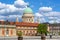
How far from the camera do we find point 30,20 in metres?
128

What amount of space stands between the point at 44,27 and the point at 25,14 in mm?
31550

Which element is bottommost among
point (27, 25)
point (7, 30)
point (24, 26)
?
point (7, 30)

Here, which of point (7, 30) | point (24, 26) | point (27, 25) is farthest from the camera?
point (24, 26)

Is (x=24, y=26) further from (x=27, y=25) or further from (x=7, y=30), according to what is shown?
(x=7, y=30)

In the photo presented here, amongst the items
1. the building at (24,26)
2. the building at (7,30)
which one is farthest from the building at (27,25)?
the building at (7,30)

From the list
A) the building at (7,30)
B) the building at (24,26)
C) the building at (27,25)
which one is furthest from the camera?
the building at (27,25)

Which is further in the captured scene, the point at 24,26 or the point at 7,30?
the point at 24,26

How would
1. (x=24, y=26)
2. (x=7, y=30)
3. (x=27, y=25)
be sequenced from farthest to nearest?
(x=24, y=26)
(x=27, y=25)
(x=7, y=30)

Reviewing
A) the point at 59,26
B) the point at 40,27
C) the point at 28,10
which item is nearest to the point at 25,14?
the point at 28,10

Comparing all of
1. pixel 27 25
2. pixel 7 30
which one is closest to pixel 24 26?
pixel 27 25

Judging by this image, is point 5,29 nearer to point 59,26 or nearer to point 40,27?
point 40,27

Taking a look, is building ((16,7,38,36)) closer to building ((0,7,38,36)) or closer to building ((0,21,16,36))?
building ((0,7,38,36))

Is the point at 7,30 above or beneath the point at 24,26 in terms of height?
beneath

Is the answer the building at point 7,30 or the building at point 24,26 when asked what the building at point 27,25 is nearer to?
the building at point 24,26
